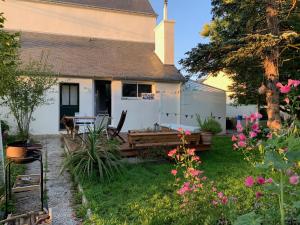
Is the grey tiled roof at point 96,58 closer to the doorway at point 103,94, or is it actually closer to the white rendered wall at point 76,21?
the white rendered wall at point 76,21

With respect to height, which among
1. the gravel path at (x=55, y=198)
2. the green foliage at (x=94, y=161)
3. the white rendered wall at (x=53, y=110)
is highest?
the white rendered wall at (x=53, y=110)

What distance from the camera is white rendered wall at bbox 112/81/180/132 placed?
588 inches

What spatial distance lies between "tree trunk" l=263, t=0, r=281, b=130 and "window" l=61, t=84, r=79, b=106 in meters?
8.94

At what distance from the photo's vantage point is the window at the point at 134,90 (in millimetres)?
15258

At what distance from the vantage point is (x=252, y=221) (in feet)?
7.32

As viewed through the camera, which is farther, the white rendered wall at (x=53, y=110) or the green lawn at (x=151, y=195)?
the white rendered wall at (x=53, y=110)

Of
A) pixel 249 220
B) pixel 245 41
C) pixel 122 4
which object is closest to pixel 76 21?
pixel 122 4

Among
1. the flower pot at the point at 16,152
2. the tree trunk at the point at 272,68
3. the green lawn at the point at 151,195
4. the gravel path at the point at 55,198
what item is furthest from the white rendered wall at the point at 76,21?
the flower pot at the point at 16,152

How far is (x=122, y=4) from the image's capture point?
66.1 feet

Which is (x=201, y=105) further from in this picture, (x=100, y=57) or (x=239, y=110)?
(x=239, y=110)

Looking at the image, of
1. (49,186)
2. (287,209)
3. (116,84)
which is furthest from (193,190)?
(116,84)

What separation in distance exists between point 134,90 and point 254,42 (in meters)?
7.72

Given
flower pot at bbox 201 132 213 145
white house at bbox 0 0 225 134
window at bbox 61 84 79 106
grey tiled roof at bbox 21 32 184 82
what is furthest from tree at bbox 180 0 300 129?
window at bbox 61 84 79 106

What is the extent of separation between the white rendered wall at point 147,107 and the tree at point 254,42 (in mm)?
4426
